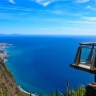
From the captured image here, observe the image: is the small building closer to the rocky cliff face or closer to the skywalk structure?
the skywalk structure

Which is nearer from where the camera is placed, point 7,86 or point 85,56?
point 85,56

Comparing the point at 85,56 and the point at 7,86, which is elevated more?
the point at 85,56

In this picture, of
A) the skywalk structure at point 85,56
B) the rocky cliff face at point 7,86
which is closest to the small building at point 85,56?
the skywalk structure at point 85,56

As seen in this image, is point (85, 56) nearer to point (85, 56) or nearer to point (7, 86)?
point (85, 56)

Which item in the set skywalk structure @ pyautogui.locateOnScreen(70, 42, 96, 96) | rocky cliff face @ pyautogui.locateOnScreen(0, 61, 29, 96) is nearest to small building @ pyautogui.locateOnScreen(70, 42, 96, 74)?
skywalk structure @ pyautogui.locateOnScreen(70, 42, 96, 96)

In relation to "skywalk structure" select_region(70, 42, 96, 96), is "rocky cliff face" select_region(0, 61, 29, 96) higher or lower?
lower

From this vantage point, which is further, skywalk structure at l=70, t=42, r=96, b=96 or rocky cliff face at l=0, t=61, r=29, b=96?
rocky cliff face at l=0, t=61, r=29, b=96

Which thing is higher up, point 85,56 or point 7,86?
point 85,56

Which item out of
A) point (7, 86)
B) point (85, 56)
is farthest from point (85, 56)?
point (7, 86)

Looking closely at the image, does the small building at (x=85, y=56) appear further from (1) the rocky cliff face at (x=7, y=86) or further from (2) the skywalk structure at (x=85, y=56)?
(1) the rocky cliff face at (x=7, y=86)

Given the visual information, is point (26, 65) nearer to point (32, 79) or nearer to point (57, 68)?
point (57, 68)

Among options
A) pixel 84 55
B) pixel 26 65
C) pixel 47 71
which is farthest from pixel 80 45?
pixel 26 65

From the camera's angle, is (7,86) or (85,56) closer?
(85,56)
